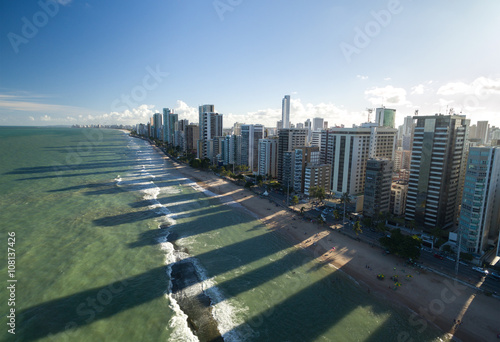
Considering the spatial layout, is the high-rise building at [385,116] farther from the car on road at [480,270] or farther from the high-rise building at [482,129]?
the car on road at [480,270]

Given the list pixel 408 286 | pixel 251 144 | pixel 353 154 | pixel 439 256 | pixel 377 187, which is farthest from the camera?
pixel 251 144

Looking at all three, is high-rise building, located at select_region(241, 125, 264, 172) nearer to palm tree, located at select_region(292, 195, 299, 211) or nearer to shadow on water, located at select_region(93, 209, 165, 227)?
palm tree, located at select_region(292, 195, 299, 211)

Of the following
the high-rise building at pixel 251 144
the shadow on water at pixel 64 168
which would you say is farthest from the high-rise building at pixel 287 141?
the shadow on water at pixel 64 168

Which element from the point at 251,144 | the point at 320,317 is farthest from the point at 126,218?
the point at 251,144

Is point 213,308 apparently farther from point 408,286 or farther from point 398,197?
point 398,197

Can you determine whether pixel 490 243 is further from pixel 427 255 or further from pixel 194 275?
pixel 194 275

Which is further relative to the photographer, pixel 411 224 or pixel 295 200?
pixel 295 200
